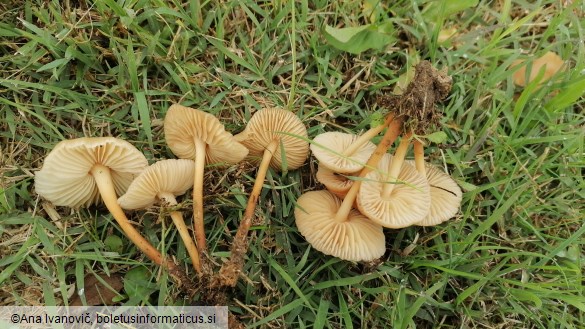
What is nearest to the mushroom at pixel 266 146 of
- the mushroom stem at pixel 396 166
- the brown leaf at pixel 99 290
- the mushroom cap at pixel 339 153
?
the mushroom cap at pixel 339 153

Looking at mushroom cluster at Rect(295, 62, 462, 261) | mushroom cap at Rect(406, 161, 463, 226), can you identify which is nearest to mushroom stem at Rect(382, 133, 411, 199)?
mushroom cluster at Rect(295, 62, 462, 261)

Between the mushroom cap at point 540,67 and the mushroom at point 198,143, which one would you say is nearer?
the mushroom at point 198,143

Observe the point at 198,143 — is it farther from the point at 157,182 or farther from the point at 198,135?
the point at 157,182

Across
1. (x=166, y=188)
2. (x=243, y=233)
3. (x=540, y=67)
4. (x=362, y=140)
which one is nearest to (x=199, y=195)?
(x=166, y=188)

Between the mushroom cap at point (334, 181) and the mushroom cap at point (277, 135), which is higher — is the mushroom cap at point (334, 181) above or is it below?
below

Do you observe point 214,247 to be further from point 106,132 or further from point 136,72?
point 136,72

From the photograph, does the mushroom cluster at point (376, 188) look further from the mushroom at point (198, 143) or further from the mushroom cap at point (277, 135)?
the mushroom at point (198, 143)

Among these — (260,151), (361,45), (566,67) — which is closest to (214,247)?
(260,151)

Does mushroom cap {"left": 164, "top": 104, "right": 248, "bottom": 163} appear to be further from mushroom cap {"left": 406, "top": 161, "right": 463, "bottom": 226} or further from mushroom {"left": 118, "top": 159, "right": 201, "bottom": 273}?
mushroom cap {"left": 406, "top": 161, "right": 463, "bottom": 226}
